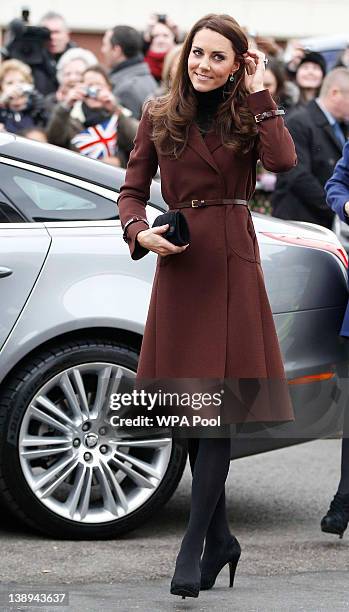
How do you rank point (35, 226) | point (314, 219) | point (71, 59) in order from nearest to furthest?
1. point (35, 226)
2. point (314, 219)
3. point (71, 59)

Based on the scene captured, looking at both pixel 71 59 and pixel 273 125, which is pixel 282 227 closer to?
pixel 273 125

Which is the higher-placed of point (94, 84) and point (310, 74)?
point (310, 74)

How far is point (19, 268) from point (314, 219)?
3.75 meters

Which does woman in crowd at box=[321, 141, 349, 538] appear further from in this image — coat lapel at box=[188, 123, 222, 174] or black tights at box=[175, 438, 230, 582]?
coat lapel at box=[188, 123, 222, 174]

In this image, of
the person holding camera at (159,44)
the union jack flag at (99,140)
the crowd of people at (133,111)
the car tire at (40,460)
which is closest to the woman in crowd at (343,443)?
the car tire at (40,460)

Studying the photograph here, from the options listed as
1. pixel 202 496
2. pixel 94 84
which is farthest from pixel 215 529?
pixel 94 84

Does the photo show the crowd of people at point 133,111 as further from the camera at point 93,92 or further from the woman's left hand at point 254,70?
the woman's left hand at point 254,70

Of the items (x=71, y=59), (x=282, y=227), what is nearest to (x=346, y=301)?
(x=282, y=227)

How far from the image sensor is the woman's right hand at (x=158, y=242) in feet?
14.3

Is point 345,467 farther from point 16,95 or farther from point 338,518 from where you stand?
point 16,95

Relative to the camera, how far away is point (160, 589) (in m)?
4.70

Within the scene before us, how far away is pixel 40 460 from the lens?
544cm

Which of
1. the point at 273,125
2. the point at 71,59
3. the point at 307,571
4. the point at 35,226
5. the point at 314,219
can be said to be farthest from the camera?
the point at 71,59

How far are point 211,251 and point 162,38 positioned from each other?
7841 mm
